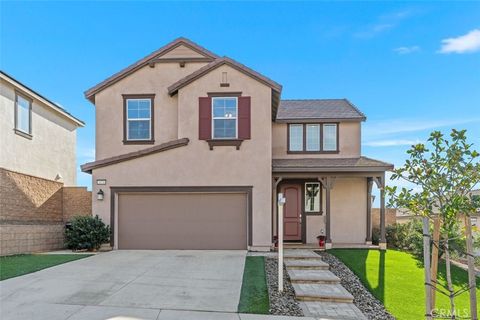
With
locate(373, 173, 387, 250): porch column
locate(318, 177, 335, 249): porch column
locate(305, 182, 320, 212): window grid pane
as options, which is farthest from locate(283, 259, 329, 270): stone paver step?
locate(305, 182, 320, 212): window grid pane

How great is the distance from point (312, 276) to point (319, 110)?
8.53 meters

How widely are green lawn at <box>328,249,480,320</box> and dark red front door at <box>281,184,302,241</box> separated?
219 centimetres

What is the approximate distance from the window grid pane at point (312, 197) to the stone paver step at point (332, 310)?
7255 millimetres

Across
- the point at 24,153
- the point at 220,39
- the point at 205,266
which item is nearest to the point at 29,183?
the point at 24,153

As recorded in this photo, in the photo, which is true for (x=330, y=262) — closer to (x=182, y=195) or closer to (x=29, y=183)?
(x=182, y=195)

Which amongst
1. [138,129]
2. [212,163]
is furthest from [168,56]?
[212,163]

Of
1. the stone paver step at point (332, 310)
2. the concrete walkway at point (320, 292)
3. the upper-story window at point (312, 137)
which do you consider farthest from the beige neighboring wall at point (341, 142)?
the stone paver step at point (332, 310)

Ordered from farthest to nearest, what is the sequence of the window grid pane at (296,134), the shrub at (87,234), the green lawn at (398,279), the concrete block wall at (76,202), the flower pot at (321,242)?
1. the concrete block wall at (76,202)
2. the window grid pane at (296,134)
3. the flower pot at (321,242)
4. the shrub at (87,234)
5. the green lawn at (398,279)

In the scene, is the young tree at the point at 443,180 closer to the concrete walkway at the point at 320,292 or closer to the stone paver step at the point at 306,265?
the concrete walkway at the point at 320,292

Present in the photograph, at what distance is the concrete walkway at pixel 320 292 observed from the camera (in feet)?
20.8

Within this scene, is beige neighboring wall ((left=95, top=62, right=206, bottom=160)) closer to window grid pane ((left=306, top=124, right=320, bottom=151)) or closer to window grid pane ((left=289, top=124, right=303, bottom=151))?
window grid pane ((left=289, top=124, right=303, bottom=151))

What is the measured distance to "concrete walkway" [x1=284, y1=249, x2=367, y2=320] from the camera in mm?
6348

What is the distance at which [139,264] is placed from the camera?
9641 millimetres

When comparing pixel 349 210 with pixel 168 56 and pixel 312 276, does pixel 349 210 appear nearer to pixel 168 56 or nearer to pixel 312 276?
pixel 312 276
